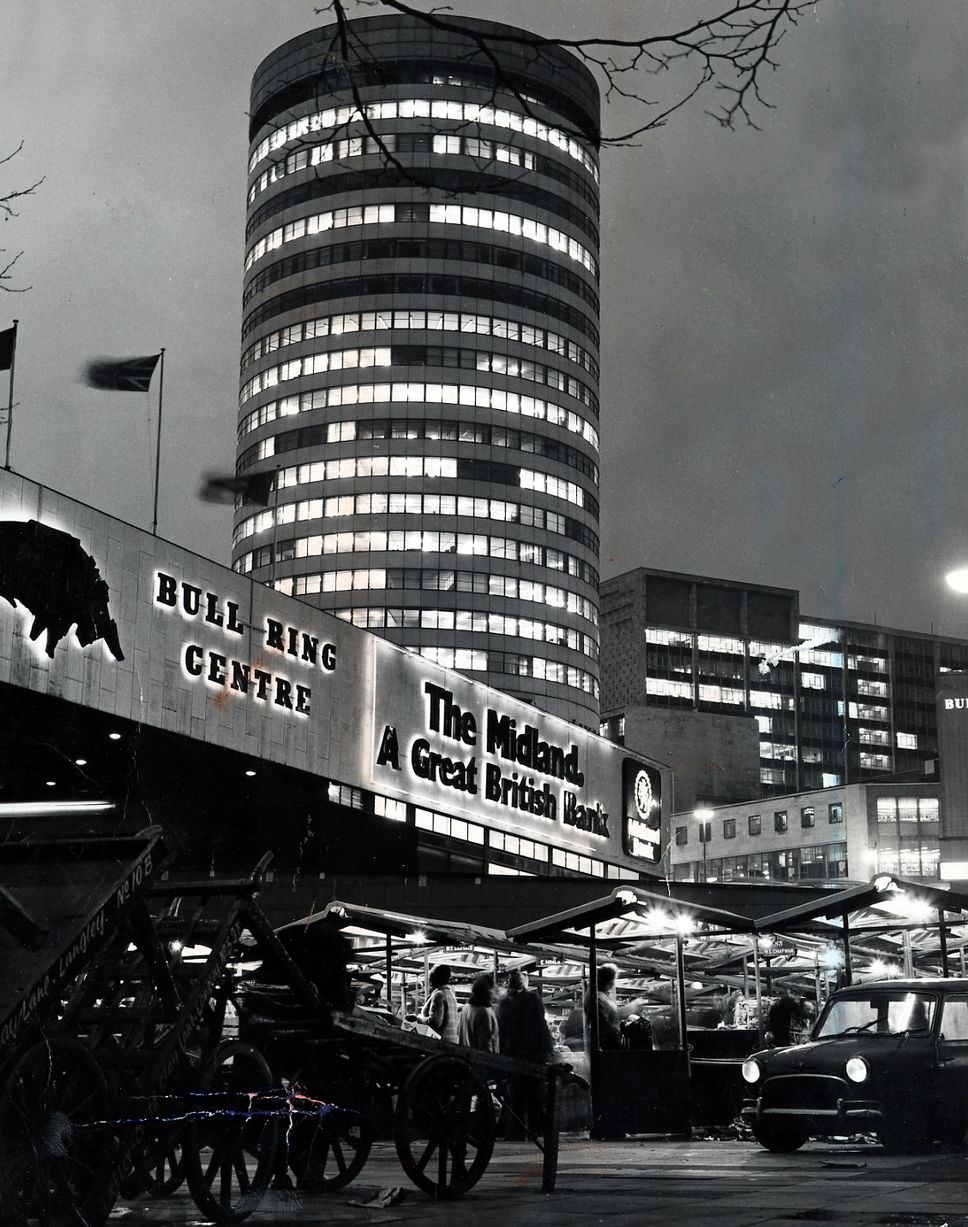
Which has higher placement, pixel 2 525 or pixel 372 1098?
pixel 2 525

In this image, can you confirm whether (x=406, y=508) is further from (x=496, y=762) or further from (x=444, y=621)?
(x=496, y=762)

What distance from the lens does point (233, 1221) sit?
303 inches

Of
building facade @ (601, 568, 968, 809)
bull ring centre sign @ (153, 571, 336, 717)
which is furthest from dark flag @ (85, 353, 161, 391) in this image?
building facade @ (601, 568, 968, 809)

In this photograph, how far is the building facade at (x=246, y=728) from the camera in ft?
107

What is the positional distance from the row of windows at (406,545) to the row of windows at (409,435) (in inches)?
282

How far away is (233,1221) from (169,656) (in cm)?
2888

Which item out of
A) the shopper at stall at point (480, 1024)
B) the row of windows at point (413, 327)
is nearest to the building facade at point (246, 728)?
the shopper at stall at point (480, 1024)

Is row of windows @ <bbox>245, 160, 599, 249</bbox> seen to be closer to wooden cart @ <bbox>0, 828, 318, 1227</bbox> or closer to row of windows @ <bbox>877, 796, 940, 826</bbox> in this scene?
row of windows @ <bbox>877, 796, 940, 826</bbox>

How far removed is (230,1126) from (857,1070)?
27.4 ft

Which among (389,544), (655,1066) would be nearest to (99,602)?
(655,1066)

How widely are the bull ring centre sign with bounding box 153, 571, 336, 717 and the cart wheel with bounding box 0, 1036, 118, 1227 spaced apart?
96.1 feet

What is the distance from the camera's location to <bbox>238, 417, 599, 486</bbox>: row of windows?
120 meters

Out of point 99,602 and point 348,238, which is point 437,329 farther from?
point 99,602

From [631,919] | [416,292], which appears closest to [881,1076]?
[631,919]
